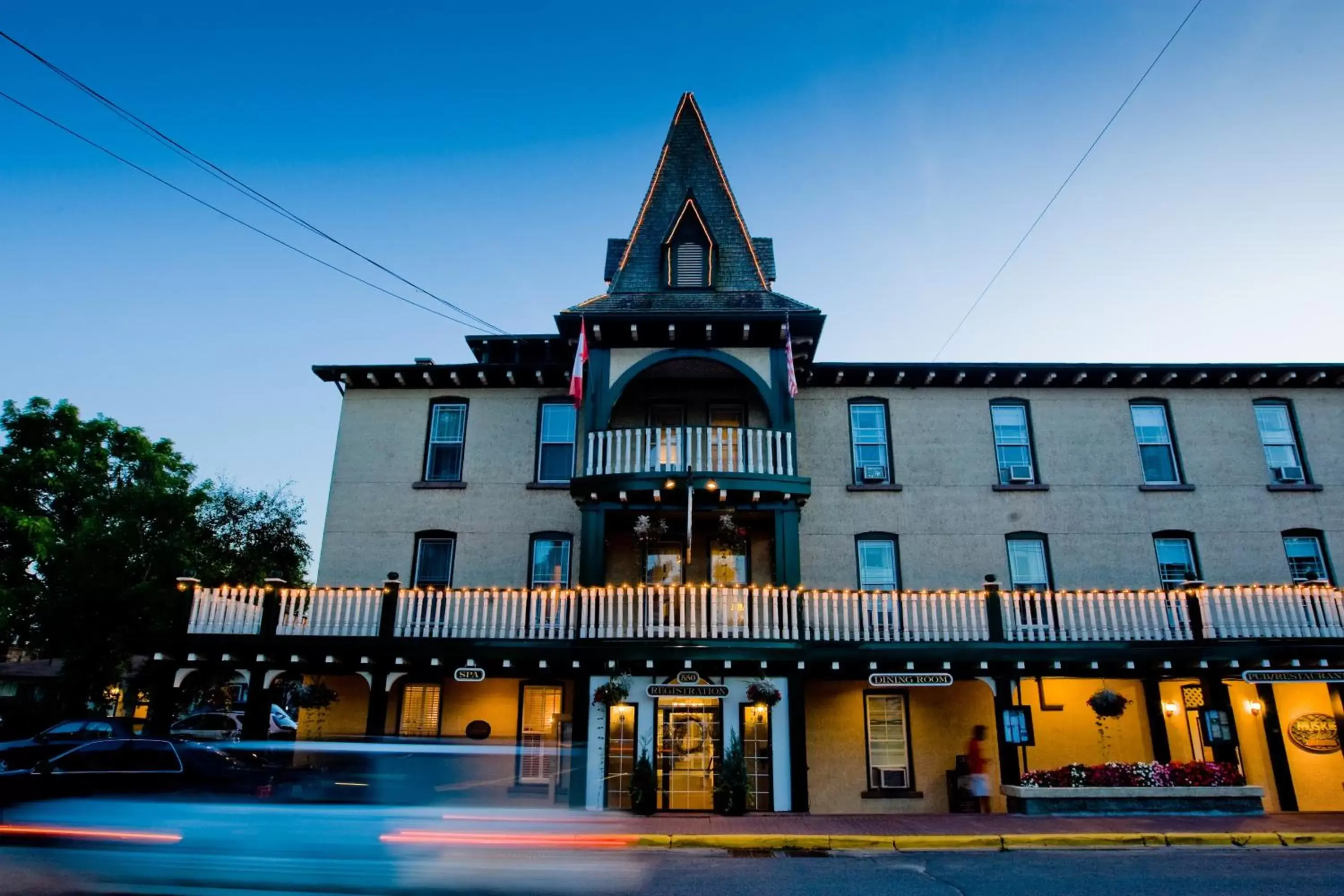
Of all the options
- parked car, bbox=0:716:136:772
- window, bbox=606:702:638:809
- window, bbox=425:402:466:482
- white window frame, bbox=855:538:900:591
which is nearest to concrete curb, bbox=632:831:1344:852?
window, bbox=606:702:638:809

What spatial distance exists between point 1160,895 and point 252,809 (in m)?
9.47

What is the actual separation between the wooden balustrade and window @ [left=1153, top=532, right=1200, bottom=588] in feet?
7.20

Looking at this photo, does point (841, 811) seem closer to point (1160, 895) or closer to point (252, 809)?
point (1160, 895)

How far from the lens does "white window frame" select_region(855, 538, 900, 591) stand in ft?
56.9

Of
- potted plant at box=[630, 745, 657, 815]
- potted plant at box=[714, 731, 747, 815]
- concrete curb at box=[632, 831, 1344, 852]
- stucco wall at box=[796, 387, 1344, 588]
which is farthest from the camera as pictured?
stucco wall at box=[796, 387, 1344, 588]

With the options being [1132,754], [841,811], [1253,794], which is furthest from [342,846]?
[1132,754]

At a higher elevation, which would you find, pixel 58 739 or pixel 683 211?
pixel 683 211

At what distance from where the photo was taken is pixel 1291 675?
14578 millimetres

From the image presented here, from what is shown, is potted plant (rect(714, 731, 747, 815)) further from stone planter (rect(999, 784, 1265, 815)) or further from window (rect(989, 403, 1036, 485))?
window (rect(989, 403, 1036, 485))

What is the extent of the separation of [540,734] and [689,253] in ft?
37.3

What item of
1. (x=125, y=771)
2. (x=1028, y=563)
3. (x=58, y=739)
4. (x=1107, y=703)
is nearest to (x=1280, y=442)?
(x=1028, y=563)

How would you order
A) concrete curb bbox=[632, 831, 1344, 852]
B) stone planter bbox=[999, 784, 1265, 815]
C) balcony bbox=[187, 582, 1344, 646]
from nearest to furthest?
concrete curb bbox=[632, 831, 1344, 852]
stone planter bbox=[999, 784, 1265, 815]
balcony bbox=[187, 582, 1344, 646]

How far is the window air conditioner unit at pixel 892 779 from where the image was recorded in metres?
15.9

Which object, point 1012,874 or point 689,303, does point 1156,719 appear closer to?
point 1012,874
